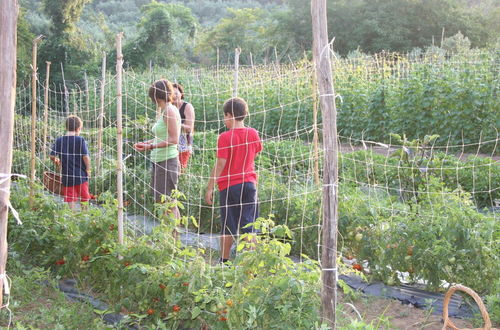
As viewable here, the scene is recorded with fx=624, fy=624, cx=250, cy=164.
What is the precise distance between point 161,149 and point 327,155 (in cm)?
236

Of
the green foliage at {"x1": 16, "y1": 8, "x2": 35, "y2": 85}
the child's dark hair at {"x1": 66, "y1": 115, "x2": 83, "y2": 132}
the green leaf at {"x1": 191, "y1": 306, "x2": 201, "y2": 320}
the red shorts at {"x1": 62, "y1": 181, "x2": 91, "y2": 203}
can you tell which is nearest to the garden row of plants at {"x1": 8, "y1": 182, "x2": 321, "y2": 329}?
the green leaf at {"x1": 191, "y1": 306, "x2": 201, "y2": 320}

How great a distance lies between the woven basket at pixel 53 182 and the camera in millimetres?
6654

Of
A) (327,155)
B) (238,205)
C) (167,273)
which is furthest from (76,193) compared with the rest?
(327,155)

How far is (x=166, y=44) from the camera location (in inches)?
1369

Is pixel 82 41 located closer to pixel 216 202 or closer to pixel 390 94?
pixel 390 94

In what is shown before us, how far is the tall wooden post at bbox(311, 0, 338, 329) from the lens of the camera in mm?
3133

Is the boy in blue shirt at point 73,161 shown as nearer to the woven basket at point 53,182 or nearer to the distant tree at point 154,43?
the woven basket at point 53,182

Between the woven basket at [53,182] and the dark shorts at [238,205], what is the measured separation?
2.63 m

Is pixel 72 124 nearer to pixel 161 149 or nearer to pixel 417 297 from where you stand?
pixel 161 149

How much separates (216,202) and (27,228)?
2.10m

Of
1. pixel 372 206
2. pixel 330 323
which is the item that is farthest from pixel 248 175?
pixel 330 323

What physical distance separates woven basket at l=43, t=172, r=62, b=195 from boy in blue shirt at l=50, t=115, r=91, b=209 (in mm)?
288

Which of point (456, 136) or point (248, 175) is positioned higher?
point (248, 175)

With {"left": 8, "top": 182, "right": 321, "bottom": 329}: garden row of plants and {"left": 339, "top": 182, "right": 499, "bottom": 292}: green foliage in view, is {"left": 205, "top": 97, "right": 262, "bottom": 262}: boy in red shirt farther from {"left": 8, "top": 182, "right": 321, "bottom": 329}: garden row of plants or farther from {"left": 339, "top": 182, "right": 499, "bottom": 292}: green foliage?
{"left": 339, "top": 182, "right": 499, "bottom": 292}: green foliage
